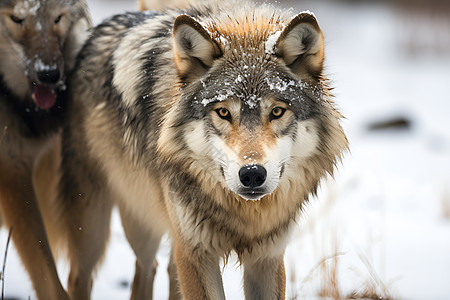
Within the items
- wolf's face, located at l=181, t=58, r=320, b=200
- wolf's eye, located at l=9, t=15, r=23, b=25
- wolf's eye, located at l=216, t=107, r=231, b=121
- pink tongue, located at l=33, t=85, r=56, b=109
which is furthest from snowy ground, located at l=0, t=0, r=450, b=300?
wolf's eye, located at l=9, t=15, r=23, b=25

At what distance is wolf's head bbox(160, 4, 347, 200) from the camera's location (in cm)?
257

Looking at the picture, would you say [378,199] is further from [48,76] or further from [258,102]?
[258,102]

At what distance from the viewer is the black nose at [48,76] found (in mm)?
3508

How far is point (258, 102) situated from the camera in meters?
2.60

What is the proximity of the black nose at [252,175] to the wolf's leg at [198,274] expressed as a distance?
68 cm

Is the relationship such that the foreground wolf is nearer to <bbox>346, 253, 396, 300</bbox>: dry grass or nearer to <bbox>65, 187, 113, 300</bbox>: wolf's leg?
<bbox>65, 187, 113, 300</bbox>: wolf's leg

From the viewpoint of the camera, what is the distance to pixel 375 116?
11.2 m

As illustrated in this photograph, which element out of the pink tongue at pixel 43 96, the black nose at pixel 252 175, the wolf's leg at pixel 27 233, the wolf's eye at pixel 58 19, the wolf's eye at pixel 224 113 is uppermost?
the wolf's eye at pixel 58 19

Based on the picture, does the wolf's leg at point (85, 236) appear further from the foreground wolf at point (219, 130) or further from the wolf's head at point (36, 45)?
the wolf's head at point (36, 45)

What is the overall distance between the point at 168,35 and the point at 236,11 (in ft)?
1.51

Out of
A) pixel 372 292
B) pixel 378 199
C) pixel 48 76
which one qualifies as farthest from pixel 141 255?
pixel 378 199

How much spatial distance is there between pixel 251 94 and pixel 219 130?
220mm

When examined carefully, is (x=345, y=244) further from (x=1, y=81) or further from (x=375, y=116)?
(x=375, y=116)

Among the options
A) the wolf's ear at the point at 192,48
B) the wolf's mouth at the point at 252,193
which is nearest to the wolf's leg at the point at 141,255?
the wolf's ear at the point at 192,48
